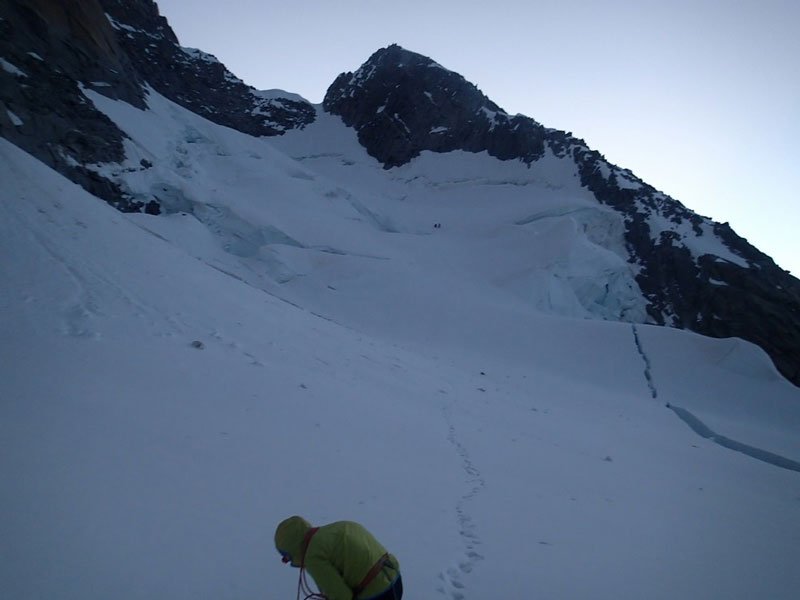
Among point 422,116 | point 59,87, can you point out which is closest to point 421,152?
point 422,116

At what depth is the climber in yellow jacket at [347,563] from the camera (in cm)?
256

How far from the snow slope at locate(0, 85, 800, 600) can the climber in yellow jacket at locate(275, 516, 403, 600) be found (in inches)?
34.6

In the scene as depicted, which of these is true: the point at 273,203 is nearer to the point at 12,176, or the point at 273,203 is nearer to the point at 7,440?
the point at 12,176

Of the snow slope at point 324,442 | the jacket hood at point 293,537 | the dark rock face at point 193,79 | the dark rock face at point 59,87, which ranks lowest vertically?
the snow slope at point 324,442

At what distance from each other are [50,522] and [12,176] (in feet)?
35.2

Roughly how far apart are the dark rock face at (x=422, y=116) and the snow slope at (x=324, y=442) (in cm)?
3673

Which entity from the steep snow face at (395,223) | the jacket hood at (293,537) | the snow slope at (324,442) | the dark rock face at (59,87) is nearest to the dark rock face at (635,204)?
the steep snow face at (395,223)

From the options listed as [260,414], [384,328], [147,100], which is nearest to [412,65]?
[147,100]

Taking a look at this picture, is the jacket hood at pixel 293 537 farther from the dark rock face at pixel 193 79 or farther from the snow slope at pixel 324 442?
the dark rock face at pixel 193 79

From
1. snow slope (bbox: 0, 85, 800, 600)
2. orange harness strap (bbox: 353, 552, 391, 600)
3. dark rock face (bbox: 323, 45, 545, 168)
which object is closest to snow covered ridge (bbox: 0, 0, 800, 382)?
dark rock face (bbox: 323, 45, 545, 168)

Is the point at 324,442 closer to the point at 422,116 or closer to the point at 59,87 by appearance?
the point at 59,87

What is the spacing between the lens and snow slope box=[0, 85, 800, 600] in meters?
3.36

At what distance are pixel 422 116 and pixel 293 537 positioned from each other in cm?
6110

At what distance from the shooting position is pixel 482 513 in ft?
16.8
